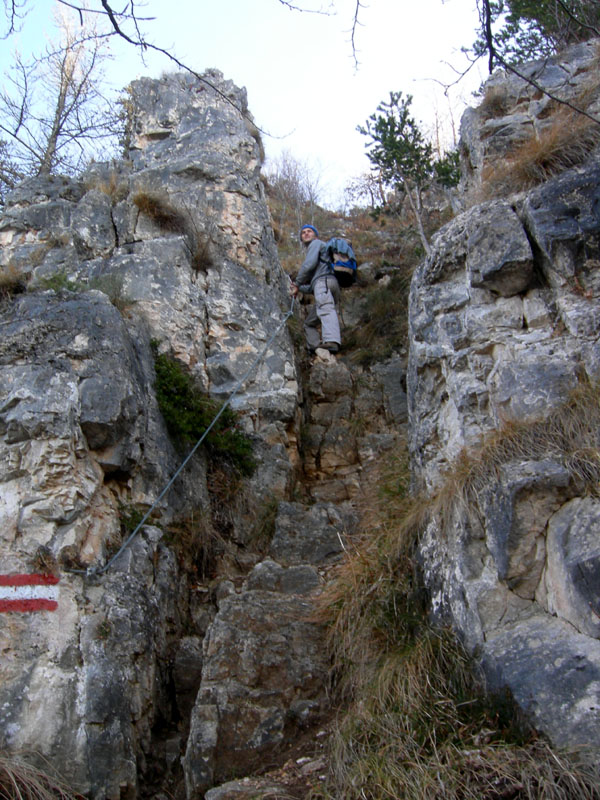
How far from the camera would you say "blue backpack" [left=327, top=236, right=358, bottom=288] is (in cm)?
1052

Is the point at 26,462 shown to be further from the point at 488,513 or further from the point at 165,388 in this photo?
the point at 488,513

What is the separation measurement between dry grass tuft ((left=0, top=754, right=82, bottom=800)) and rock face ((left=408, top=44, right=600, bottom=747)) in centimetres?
266

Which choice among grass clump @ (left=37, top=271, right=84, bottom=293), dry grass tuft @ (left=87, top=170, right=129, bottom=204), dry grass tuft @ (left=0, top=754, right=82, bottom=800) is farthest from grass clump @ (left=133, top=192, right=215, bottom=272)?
dry grass tuft @ (left=0, top=754, right=82, bottom=800)

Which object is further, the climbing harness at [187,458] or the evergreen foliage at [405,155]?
the evergreen foliage at [405,155]

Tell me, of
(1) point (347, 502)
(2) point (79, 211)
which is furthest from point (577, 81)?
(2) point (79, 211)

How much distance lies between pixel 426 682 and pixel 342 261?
23.7 ft

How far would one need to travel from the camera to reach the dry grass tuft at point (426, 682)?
3.62 m

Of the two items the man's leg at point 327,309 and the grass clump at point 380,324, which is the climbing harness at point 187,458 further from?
the grass clump at point 380,324

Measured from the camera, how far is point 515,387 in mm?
5262

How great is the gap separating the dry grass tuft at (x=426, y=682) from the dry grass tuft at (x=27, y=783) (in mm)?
1736

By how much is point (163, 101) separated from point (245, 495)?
6678mm

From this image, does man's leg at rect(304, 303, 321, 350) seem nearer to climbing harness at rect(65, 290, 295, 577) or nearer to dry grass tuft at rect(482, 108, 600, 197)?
climbing harness at rect(65, 290, 295, 577)

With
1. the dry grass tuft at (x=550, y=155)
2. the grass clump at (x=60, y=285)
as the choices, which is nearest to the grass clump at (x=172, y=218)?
the grass clump at (x=60, y=285)

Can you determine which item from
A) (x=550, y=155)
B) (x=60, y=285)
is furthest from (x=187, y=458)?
(x=550, y=155)
